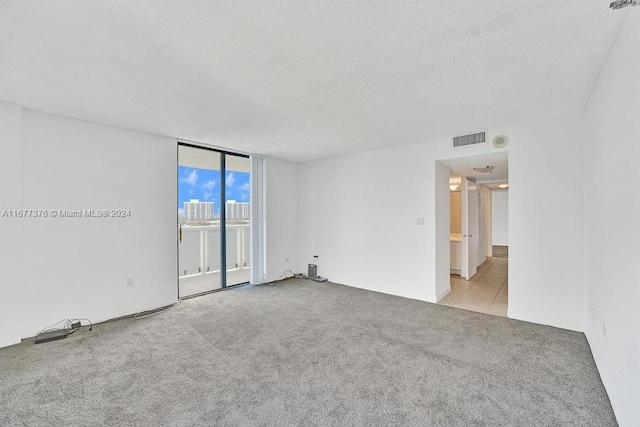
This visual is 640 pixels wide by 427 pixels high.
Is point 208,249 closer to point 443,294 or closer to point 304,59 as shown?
point 443,294

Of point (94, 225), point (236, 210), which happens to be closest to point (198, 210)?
point (236, 210)

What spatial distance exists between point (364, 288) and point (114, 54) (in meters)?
4.49

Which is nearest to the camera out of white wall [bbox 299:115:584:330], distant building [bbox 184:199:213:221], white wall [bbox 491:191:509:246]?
white wall [bbox 299:115:584:330]

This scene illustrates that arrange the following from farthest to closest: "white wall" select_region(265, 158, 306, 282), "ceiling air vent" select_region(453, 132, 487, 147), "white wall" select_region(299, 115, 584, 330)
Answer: "white wall" select_region(265, 158, 306, 282)
"ceiling air vent" select_region(453, 132, 487, 147)
"white wall" select_region(299, 115, 584, 330)

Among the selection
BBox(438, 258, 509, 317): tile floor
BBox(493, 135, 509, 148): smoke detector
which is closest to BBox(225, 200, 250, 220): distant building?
BBox(438, 258, 509, 317): tile floor

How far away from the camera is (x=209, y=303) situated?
13.3 ft

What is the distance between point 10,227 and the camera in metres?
2.75

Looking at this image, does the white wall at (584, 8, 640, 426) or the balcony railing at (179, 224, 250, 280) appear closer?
the white wall at (584, 8, 640, 426)

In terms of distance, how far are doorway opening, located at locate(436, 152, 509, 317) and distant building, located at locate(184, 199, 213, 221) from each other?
420cm

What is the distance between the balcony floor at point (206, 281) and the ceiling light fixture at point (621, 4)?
5500 mm

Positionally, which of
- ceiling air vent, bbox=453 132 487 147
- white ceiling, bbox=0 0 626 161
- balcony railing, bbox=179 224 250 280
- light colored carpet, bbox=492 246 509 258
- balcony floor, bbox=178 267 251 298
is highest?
white ceiling, bbox=0 0 626 161

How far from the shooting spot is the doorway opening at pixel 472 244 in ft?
13.2

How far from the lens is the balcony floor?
188 inches

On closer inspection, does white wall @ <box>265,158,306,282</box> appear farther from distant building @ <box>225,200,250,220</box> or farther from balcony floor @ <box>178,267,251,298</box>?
balcony floor @ <box>178,267,251,298</box>
